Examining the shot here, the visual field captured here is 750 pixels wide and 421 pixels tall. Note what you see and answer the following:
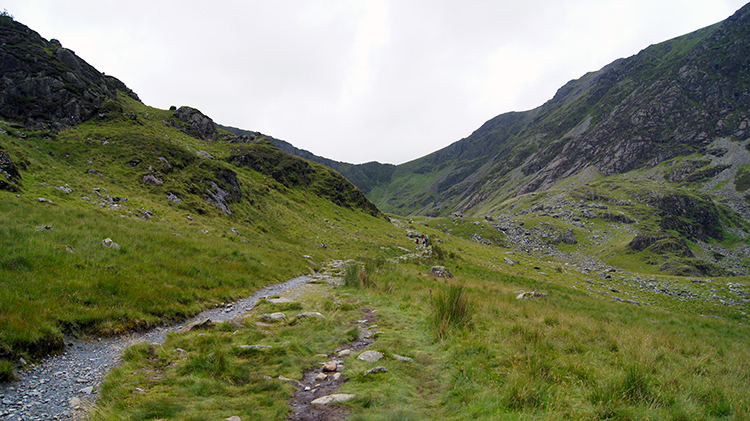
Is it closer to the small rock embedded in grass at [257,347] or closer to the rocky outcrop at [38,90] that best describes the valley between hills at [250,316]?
the small rock embedded in grass at [257,347]

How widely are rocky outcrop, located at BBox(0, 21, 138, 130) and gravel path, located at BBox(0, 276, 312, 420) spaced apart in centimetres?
4674

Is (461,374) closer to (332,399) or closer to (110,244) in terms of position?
(332,399)

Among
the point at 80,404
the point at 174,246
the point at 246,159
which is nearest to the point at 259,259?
the point at 174,246

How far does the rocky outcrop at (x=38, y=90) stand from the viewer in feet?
121

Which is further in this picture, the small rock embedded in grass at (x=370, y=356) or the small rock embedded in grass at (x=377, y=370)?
the small rock embedded in grass at (x=370, y=356)

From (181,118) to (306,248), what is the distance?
63.7 meters

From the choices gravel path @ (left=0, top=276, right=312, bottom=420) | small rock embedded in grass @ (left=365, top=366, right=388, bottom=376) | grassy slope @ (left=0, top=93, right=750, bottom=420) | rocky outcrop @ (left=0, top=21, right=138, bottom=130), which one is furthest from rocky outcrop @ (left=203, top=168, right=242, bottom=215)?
small rock embedded in grass @ (left=365, top=366, right=388, bottom=376)

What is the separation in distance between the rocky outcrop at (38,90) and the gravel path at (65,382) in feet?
153

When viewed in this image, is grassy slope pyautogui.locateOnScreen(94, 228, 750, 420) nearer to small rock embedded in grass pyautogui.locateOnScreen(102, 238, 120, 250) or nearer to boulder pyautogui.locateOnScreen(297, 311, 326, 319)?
boulder pyautogui.locateOnScreen(297, 311, 326, 319)

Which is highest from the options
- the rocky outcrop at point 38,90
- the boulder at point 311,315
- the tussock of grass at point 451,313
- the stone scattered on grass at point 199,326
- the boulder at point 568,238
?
the rocky outcrop at point 38,90

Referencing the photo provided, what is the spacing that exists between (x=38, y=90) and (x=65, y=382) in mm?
57540

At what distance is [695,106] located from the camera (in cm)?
16450

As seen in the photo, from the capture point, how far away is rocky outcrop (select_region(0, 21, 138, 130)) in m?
36.8

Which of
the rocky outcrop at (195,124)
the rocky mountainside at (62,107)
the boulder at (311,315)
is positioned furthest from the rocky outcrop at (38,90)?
the boulder at (311,315)
